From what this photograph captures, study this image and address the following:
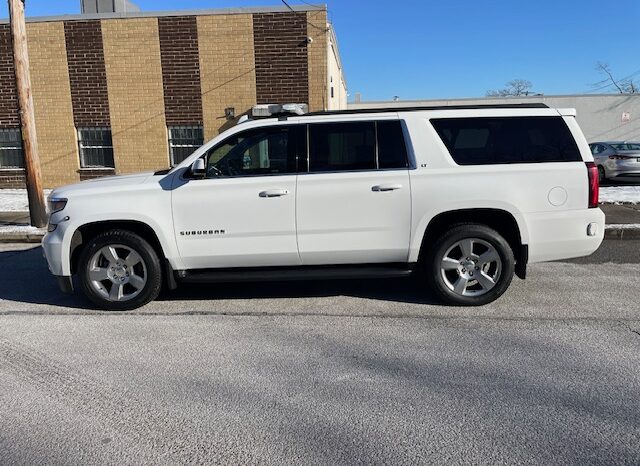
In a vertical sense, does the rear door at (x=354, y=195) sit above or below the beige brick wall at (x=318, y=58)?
below

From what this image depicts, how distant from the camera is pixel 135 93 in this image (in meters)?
14.8

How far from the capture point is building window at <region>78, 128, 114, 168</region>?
15.3 meters

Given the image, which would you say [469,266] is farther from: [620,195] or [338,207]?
[620,195]

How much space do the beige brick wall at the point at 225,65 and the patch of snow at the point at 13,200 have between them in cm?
539

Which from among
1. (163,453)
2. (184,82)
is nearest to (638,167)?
(184,82)

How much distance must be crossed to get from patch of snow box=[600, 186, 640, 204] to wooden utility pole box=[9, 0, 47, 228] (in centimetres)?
1177

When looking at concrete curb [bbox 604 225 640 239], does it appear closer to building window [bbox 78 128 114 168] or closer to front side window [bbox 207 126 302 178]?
front side window [bbox 207 126 302 178]

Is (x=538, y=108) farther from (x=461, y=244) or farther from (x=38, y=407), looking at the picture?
(x=38, y=407)

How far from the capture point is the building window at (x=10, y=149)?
15781 mm

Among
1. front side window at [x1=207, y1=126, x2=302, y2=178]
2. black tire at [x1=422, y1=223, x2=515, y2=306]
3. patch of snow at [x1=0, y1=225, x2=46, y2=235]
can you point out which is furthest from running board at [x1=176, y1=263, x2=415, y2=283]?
patch of snow at [x1=0, y1=225, x2=46, y2=235]

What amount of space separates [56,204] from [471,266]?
13.6 feet

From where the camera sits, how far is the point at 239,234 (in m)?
4.70

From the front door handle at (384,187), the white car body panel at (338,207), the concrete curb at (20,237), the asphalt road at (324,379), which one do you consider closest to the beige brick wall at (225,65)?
the concrete curb at (20,237)

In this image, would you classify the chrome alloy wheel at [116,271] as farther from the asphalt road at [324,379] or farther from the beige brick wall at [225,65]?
the beige brick wall at [225,65]
